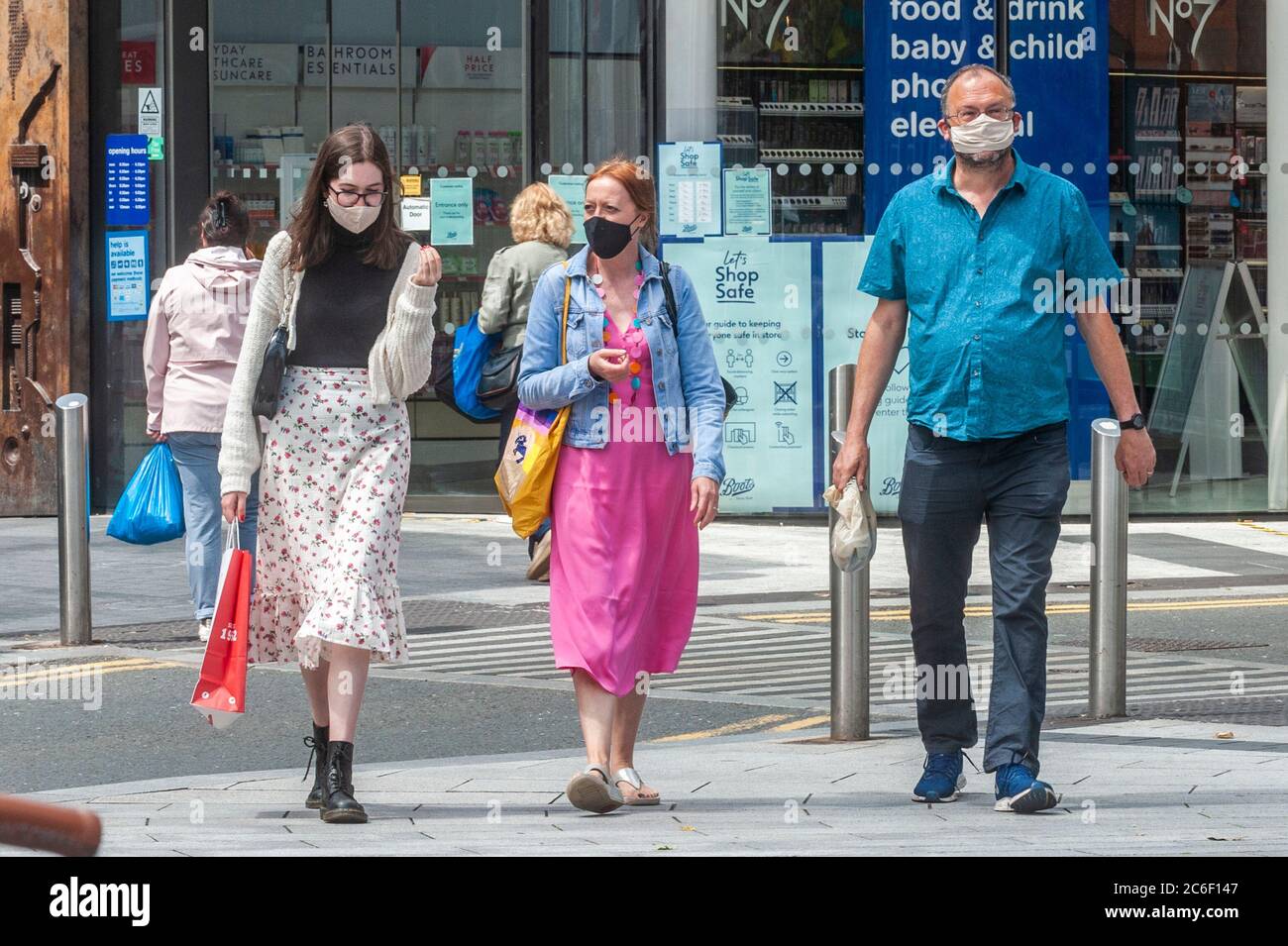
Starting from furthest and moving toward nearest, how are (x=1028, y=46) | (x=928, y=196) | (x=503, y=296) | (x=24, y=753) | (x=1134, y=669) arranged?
(x=1028, y=46)
(x=503, y=296)
(x=1134, y=669)
(x=24, y=753)
(x=928, y=196)

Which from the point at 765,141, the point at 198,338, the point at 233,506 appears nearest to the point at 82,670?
the point at 198,338

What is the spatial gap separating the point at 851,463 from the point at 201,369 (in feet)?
14.6

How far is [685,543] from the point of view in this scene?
6117 millimetres

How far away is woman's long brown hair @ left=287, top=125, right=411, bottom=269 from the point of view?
5.94 meters

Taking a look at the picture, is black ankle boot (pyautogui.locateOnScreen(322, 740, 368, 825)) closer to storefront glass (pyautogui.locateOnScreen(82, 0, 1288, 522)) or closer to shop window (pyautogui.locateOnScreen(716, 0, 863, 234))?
storefront glass (pyautogui.locateOnScreen(82, 0, 1288, 522))

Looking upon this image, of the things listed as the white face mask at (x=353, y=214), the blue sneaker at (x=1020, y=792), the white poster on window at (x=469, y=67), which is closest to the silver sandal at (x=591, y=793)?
the blue sneaker at (x=1020, y=792)

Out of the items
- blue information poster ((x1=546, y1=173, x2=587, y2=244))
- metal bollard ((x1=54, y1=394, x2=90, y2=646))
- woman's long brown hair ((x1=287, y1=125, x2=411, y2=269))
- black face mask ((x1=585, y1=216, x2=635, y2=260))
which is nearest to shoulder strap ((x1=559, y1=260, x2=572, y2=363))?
black face mask ((x1=585, y1=216, x2=635, y2=260))

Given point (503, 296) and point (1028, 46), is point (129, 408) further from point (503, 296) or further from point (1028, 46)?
point (1028, 46)

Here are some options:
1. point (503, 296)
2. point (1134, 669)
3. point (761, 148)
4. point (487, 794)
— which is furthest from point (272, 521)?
point (761, 148)

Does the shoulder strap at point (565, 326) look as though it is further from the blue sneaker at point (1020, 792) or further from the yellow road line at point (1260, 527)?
the yellow road line at point (1260, 527)

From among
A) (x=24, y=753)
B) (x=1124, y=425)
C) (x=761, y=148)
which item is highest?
(x=761, y=148)

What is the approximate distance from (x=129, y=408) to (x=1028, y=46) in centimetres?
659

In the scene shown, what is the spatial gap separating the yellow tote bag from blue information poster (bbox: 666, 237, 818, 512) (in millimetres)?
8192
